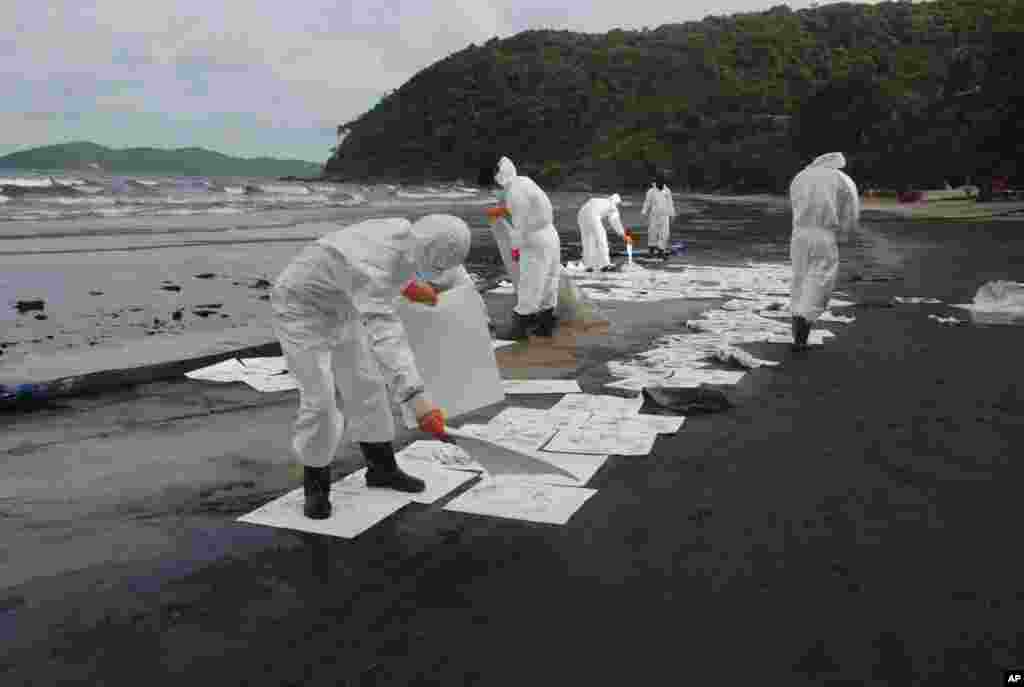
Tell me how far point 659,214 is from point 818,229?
9819 mm

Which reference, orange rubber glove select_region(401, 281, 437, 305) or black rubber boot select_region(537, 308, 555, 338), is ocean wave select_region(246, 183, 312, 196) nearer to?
black rubber boot select_region(537, 308, 555, 338)

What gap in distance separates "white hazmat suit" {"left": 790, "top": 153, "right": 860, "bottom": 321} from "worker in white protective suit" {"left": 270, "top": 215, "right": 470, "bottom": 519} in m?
5.33

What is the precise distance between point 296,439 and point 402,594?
3.50ft

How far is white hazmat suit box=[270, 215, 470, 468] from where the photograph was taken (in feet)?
12.9

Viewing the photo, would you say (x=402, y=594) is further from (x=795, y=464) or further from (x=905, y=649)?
(x=795, y=464)

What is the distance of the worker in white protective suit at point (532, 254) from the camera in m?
9.12

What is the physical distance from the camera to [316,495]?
13.4 ft

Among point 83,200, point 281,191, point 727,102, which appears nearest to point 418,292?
point 83,200

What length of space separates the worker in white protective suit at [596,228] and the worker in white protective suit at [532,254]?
15.6 ft

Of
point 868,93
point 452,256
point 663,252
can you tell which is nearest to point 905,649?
point 452,256

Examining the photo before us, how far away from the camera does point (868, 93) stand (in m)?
60.6

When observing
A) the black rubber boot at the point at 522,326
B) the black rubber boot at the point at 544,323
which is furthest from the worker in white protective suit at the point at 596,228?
the black rubber boot at the point at 522,326

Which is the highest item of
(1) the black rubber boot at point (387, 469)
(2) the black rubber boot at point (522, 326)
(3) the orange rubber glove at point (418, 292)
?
(3) the orange rubber glove at point (418, 292)

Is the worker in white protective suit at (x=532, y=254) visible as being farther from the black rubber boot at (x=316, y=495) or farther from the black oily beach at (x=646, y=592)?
the black rubber boot at (x=316, y=495)
